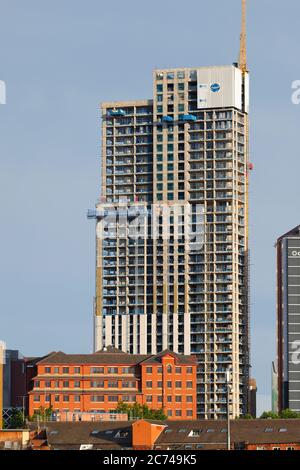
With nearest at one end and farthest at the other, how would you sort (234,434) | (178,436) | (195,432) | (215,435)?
1. (234,434)
2. (215,435)
3. (178,436)
4. (195,432)

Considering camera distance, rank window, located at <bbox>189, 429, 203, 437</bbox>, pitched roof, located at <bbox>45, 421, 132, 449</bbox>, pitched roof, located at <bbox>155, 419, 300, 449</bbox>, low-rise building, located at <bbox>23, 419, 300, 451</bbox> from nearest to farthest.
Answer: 1. low-rise building, located at <bbox>23, 419, 300, 451</bbox>
2. pitched roof, located at <bbox>155, 419, 300, 449</bbox>
3. pitched roof, located at <bbox>45, 421, 132, 449</bbox>
4. window, located at <bbox>189, 429, 203, 437</bbox>

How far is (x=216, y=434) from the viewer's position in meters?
192

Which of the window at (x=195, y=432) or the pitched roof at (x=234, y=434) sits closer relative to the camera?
the pitched roof at (x=234, y=434)

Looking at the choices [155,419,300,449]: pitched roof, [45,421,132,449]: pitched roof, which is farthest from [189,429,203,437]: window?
[45,421,132,449]: pitched roof

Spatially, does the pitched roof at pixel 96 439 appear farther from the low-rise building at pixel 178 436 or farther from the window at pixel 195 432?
the window at pixel 195 432

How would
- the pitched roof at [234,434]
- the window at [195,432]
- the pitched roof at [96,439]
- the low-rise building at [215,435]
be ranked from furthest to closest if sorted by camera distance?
the window at [195,432] → the pitched roof at [96,439] → the pitched roof at [234,434] → the low-rise building at [215,435]

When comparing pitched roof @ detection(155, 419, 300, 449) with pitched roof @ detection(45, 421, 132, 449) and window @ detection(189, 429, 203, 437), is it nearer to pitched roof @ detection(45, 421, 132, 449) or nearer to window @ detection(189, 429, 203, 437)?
window @ detection(189, 429, 203, 437)

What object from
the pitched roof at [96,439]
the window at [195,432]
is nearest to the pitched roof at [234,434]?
the window at [195,432]

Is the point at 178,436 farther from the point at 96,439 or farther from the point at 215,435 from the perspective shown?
the point at 96,439

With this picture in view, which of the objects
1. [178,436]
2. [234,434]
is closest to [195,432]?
[178,436]
